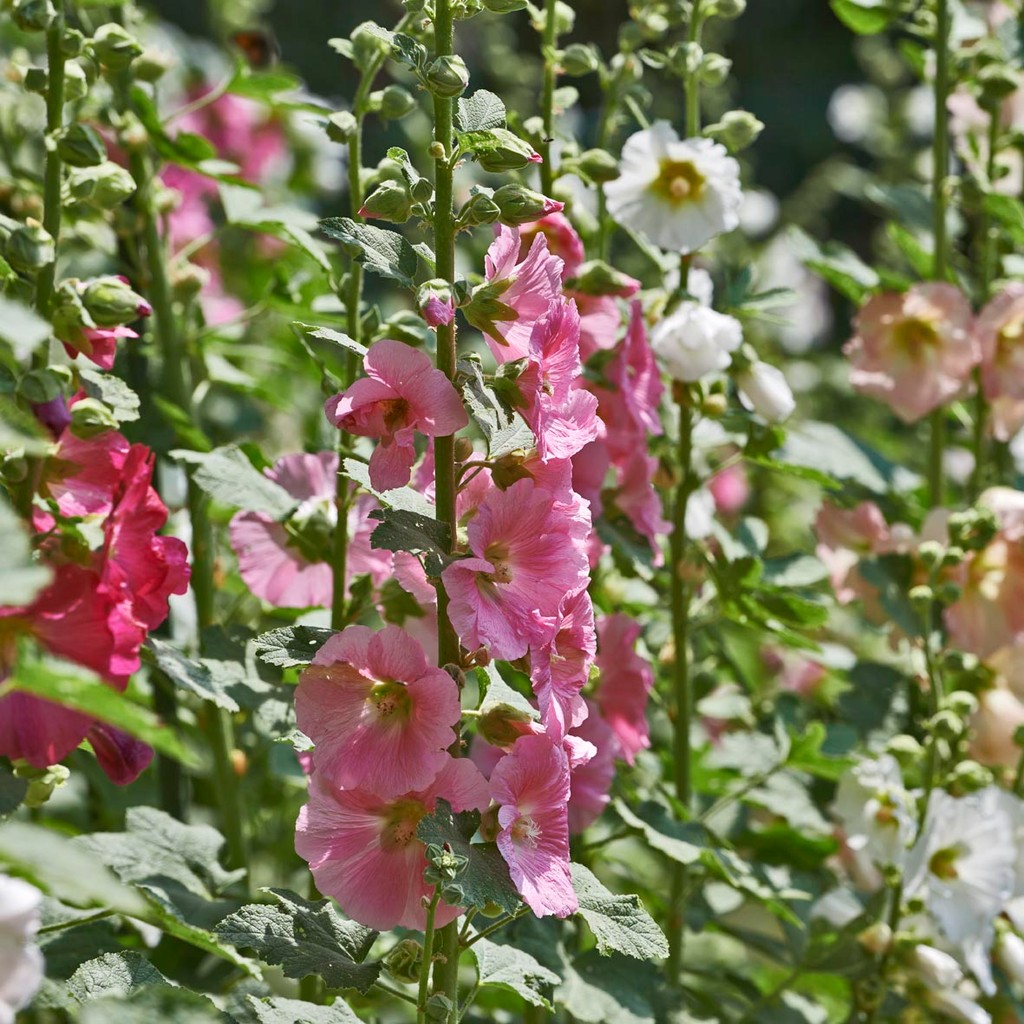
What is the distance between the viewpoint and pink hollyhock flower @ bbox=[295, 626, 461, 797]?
0.67 meters

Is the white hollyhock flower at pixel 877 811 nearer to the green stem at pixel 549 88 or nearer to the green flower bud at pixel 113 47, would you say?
the green stem at pixel 549 88

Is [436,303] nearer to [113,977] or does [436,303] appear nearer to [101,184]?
[101,184]

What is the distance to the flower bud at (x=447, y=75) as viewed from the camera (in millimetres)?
659

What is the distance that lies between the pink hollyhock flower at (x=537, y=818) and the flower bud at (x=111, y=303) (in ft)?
0.96

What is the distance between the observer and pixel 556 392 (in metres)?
0.70

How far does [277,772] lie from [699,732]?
603 millimetres

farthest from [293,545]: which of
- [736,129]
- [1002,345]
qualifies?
[1002,345]

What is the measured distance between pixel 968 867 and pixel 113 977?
0.66m

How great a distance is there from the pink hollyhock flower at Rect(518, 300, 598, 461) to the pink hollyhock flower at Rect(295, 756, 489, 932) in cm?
18

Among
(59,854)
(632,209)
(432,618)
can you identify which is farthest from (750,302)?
(59,854)

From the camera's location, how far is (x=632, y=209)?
3.34 feet

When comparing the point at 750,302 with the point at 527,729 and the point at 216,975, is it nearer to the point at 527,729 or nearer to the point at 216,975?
the point at 527,729

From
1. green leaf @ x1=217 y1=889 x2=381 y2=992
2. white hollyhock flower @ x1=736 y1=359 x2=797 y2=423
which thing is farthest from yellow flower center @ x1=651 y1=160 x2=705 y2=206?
green leaf @ x1=217 y1=889 x2=381 y2=992

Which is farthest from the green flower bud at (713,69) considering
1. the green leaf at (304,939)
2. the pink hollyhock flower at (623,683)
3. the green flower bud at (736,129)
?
the green leaf at (304,939)
